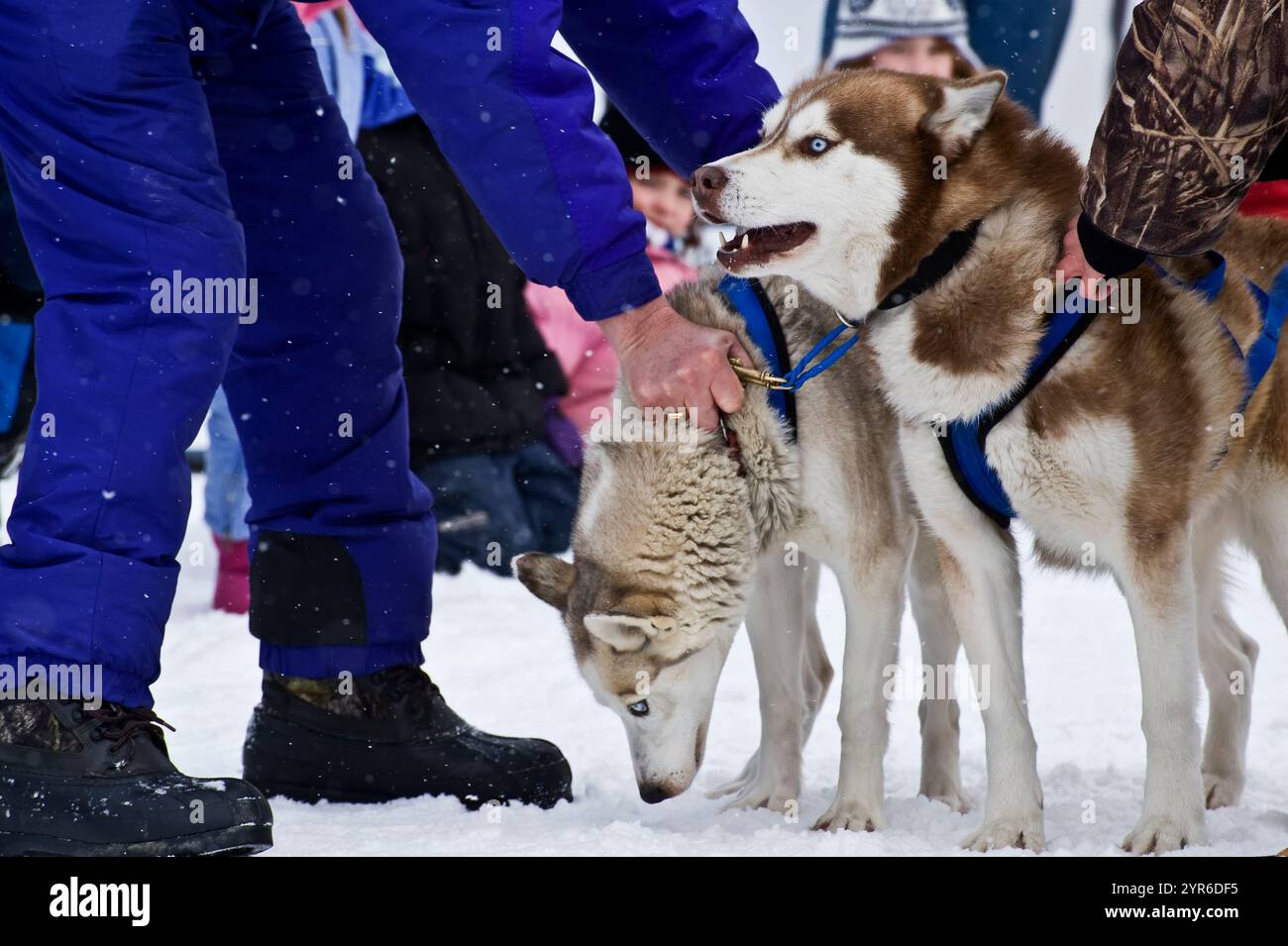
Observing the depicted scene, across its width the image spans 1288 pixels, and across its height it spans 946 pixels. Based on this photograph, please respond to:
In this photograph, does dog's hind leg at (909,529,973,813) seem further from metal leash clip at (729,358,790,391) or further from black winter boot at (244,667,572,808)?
black winter boot at (244,667,572,808)

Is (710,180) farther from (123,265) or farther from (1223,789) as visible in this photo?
(1223,789)

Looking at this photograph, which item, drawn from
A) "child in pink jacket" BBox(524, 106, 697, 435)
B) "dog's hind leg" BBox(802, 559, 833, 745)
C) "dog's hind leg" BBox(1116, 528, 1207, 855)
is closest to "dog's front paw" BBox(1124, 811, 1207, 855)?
"dog's hind leg" BBox(1116, 528, 1207, 855)

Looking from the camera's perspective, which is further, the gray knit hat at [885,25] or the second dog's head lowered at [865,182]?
the gray knit hat at [885,25]

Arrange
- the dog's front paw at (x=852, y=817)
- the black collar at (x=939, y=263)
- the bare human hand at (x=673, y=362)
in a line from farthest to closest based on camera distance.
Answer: the dog's front paw at (x=852, y=817), the bare human hand at (x=673, y=362), the black collar at (x=939, y=263)

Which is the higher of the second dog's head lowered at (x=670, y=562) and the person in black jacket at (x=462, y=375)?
the person in black jacket at (x=462, y=375)

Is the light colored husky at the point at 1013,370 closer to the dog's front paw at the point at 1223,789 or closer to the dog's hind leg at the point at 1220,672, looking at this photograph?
the dog's hind leg at the point at 1220,672

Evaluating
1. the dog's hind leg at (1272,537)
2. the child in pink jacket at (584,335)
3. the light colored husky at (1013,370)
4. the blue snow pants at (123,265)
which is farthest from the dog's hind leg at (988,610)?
the child in pink jacket at (584,335)

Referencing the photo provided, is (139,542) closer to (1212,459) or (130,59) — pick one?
(130,59)

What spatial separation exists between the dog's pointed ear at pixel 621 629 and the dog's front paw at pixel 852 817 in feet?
1.58

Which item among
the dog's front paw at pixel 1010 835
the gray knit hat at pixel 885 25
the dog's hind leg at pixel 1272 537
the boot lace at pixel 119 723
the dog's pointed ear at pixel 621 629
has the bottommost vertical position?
the dog's front paw at pixel 1010 835

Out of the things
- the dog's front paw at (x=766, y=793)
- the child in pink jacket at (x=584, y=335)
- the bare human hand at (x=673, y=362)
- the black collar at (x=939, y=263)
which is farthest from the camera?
the child in pink jacket at (x=584, y=335)

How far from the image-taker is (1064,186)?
235 centimetres

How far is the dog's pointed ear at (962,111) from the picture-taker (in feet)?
7.48
